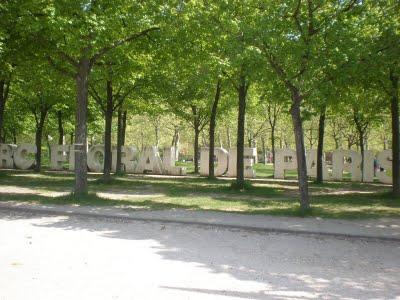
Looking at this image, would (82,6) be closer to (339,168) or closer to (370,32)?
(370,32)

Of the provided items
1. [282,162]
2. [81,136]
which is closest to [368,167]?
[282,162]

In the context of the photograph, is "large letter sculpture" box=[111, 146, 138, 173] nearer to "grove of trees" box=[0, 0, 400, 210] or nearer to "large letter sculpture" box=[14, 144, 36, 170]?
"large letter sculpture" box=[14, 144, 36, 170]

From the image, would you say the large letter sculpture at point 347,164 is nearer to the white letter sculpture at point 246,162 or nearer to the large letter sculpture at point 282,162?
the large letter sculpture at point 282,162

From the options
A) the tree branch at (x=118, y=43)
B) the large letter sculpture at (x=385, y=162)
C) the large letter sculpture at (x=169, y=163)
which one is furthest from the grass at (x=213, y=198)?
the large letter sculpture at (x=169, y=163)

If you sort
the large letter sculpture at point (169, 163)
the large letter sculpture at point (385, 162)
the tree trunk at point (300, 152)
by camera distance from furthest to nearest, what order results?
the large letter sculpture at point (169, 163), the large letter sculpture at point (385, 162), the tree trunk at point (300, 152)

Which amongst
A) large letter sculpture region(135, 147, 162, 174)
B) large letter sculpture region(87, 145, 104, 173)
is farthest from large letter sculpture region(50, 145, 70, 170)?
large letter sculpture region(135, 147, 162, 174)

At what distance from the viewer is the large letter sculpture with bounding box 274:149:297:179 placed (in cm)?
2942

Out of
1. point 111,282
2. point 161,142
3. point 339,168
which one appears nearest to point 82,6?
point 111,282

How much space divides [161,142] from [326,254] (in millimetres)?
60509

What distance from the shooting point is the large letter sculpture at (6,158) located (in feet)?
117

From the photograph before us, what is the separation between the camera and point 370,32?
13.9 m

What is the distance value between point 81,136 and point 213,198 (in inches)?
224

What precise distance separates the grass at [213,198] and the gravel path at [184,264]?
12.0 ft

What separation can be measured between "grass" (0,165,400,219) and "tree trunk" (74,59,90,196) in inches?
21.8
